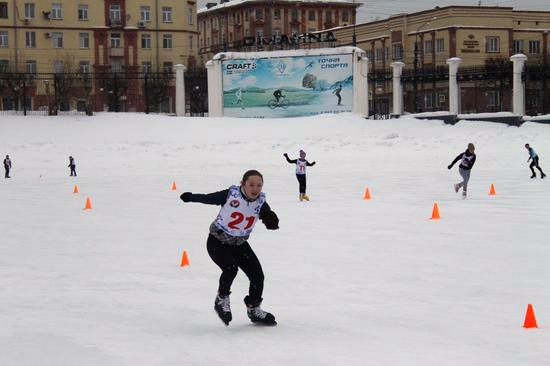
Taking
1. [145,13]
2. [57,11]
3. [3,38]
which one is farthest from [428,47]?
[3,38]

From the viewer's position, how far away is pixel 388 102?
71688 mm

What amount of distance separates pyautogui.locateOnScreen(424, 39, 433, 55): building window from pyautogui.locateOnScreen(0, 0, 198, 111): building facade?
20.1 metres

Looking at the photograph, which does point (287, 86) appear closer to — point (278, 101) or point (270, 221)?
point (278, 101)

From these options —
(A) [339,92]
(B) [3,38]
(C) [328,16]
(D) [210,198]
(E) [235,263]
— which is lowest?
(E) [235,263]

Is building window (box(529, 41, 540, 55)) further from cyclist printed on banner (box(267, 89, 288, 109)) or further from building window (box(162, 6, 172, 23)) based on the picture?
building window (box(162, 6, 172, 23))

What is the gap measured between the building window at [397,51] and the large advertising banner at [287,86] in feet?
68.3

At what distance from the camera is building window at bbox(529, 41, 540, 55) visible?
73.3 metres

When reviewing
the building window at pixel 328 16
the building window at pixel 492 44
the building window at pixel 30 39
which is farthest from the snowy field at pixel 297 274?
the building window at pixel 328 16

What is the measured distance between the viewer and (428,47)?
72.1 m

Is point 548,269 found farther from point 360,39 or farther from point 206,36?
point 206,36

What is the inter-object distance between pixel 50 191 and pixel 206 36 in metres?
88.5

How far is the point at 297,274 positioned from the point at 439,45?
61.9 m

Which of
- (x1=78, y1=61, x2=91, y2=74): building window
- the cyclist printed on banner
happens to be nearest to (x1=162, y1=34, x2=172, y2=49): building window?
(x1=78, y1=61, x2=91, y2=74): building window

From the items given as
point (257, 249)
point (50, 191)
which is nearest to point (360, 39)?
point (50, 191)
